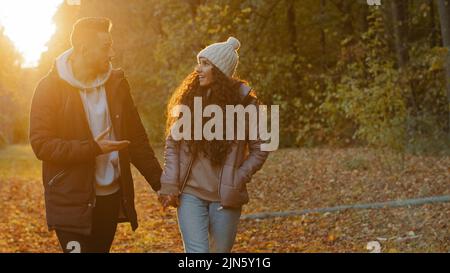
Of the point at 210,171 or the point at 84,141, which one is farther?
the point at 210,171

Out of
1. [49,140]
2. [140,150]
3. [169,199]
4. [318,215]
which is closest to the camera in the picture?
[49,140]

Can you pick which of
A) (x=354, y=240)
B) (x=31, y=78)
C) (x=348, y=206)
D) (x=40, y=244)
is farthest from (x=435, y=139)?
(x=31, y=78)

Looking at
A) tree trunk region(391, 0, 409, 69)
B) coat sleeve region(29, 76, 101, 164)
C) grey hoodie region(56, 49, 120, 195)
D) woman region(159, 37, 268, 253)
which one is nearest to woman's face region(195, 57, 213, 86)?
woman region(159, 37, 268, 253)

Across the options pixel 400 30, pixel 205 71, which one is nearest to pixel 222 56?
pixel 205 71

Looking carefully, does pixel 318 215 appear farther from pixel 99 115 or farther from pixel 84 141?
pixel 84 141

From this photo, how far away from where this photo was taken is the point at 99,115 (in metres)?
4.69

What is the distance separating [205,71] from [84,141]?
96 cm

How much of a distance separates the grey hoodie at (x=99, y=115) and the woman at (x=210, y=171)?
343 mm

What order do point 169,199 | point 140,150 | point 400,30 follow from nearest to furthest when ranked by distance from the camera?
point 169,199 < point 140,150 < point 400,30

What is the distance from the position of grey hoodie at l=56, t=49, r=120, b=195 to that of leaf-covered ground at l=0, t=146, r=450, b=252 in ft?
15.9

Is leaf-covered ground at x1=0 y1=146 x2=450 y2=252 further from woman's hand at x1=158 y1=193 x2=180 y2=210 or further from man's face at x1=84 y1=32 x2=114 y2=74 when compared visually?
man's face at x1=84 y1=32 x2=114 y2=74

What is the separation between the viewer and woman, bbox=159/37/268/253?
483 centimetres

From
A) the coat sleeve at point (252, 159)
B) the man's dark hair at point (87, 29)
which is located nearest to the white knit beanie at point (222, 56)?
the coat sleeve at point (252, 159)

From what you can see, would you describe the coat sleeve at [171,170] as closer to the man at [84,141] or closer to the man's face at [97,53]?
the man at [84,141]
